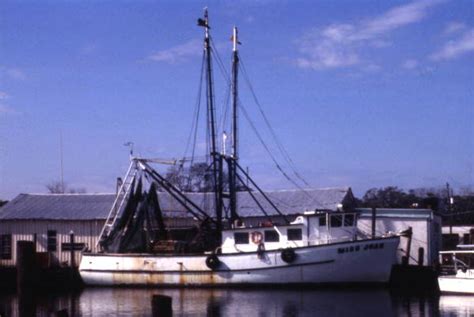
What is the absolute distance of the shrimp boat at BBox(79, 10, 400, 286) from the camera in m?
34.5

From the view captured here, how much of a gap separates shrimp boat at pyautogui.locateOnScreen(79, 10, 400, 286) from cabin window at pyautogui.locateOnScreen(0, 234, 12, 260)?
637cm

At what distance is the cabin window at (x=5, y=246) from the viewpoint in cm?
4288

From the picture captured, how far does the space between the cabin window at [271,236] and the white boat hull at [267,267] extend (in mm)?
877

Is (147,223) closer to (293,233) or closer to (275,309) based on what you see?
(293,233)

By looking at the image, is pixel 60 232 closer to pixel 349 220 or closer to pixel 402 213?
pixel 349 220

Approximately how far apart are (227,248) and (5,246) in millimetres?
14533

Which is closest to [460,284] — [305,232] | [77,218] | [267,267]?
[305,232]

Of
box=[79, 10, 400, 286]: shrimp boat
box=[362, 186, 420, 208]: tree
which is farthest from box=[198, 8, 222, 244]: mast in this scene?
box=[362, 186, 420, 208]: tree

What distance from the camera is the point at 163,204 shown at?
46594 millimetres

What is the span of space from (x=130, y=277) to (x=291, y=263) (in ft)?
27.8

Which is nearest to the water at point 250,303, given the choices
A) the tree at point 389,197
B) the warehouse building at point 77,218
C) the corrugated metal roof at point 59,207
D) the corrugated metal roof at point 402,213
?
the corrugated metal roof at point 402,213

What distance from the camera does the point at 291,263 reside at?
34844 millimetres

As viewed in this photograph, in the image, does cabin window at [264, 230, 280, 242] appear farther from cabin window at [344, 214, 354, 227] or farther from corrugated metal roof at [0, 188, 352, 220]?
Answer: corrugated metal roof at [0, 188, 352, 220]

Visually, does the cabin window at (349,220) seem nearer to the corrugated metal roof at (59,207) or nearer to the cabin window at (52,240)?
the corrugated metal roof at (59,207)
